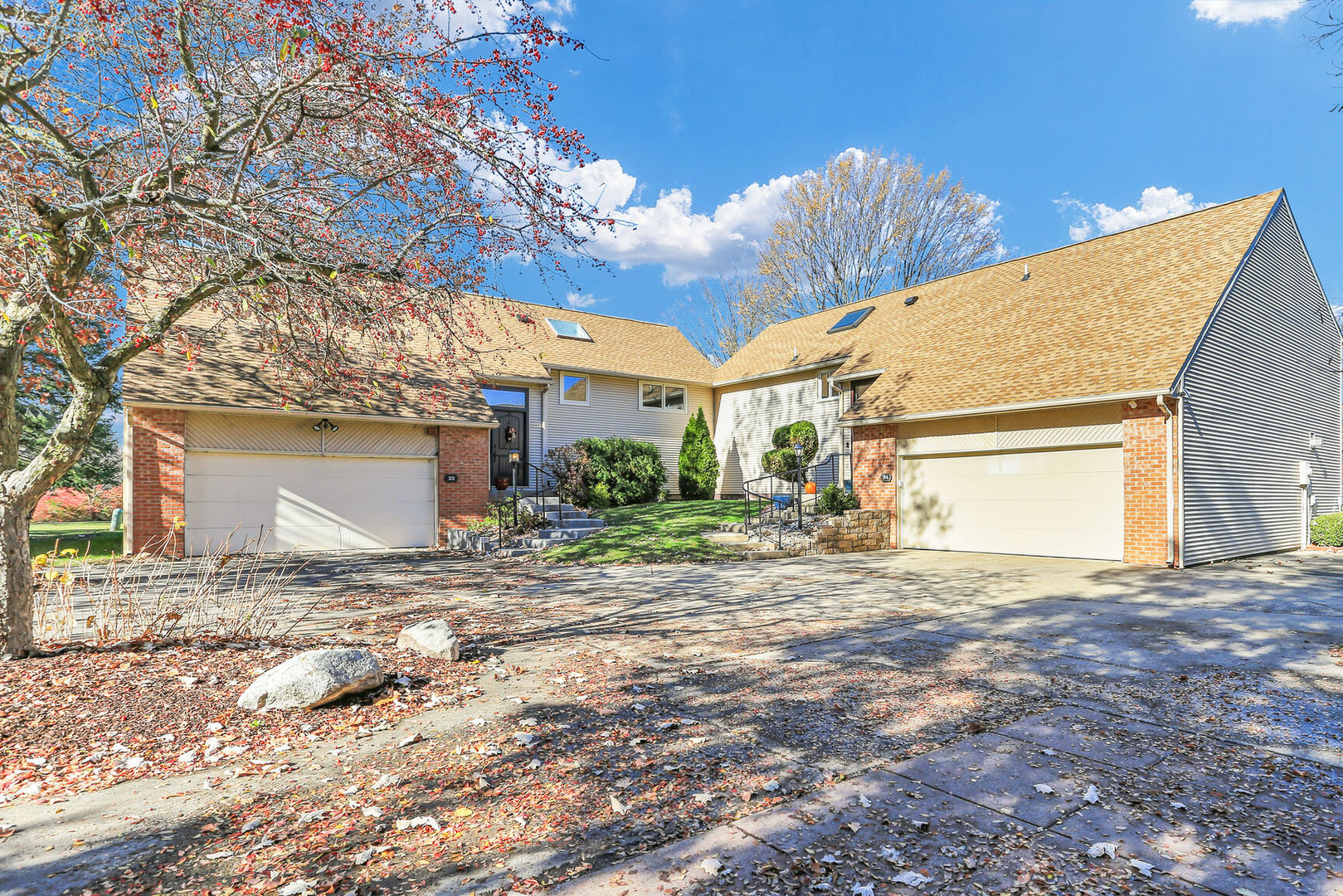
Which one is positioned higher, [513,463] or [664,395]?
[664,395]

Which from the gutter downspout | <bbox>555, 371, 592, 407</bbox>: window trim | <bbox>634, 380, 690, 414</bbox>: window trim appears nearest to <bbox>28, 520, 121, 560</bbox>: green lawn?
<bbox>555, 371, 592, 407</bbox>: window trim

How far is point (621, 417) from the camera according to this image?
19484mm

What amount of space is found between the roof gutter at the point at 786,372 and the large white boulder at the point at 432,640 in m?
13.9

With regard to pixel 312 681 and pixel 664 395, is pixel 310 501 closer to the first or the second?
pixel 664 395

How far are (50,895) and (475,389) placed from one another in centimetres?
1465

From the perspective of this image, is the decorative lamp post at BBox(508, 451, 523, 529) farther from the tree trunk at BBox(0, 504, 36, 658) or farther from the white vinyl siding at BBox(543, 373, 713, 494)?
the tree trunk at BBox(0, 504, 36, 658)

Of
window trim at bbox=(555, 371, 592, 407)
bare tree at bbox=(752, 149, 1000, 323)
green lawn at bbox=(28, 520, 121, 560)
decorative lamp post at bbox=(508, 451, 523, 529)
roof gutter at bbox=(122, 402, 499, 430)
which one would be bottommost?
green lawn at bbox=(28, 520, 121, 560)

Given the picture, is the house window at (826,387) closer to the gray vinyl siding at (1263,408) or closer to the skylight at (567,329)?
the skylight at (567,329)

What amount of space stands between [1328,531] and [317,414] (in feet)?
66.4

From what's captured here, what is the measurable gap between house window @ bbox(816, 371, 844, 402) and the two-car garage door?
3.76m

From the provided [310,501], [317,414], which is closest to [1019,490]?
[317,414]

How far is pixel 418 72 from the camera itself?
5312 mm

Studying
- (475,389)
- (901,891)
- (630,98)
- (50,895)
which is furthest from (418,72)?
(475,389)

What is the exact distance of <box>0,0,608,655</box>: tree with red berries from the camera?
466 centimetres
